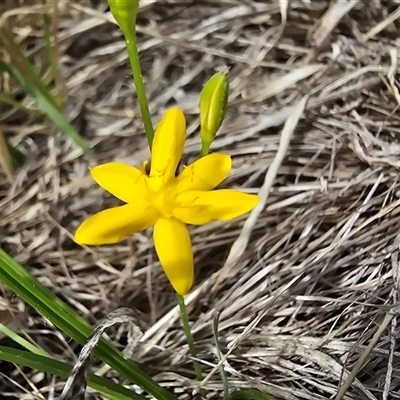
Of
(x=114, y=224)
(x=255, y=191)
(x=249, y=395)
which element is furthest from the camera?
(x=255, y=191)

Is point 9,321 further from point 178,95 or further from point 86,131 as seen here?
point 178,95

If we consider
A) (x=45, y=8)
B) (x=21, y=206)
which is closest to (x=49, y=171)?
(x=21, y=206)

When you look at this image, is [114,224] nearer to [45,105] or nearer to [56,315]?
[56,315]

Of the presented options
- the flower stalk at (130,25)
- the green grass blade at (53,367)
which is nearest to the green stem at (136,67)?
the flower stalk at (130,25)

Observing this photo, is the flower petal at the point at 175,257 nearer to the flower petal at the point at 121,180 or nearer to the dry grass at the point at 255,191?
the flower petal at the point at 121,180

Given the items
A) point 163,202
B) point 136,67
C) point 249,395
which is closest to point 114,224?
point 163,202

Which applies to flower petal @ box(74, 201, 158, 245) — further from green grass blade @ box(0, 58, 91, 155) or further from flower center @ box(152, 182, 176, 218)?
green grass blade @ box(0, 58, 91, 155)
